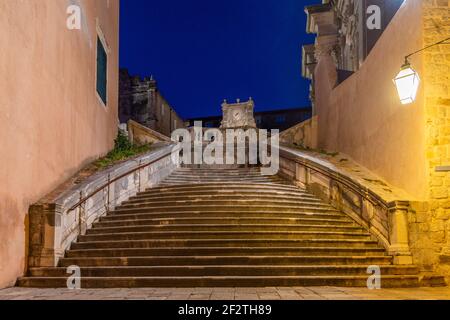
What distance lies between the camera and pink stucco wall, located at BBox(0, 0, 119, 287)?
24.3 feet

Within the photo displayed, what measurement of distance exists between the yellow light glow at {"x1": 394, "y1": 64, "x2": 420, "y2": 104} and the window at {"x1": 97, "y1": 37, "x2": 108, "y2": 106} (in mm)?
8937

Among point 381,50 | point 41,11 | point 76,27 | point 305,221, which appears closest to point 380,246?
point 305,221

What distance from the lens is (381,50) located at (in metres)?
11.1

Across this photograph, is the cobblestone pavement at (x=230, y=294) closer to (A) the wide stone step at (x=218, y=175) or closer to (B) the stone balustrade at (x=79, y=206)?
(B) the stone balustrade at (x=79, y=206)

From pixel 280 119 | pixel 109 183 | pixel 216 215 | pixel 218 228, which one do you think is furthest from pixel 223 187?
pixel 280 119

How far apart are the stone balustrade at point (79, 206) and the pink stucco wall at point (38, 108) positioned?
0.82ft

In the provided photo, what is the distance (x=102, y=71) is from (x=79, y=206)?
6.64 m

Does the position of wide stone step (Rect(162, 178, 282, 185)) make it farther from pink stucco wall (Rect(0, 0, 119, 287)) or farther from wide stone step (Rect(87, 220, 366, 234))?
wide stone step (Rect(87, 220, 366, 234))

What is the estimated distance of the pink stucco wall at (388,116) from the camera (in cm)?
885

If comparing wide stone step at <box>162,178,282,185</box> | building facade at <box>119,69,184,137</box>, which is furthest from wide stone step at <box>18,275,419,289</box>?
building facade at <box>119,69,184,137</box>

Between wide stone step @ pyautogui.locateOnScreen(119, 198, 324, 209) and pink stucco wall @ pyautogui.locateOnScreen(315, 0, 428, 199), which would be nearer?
pink stucco wall @ pyautogui.locateOnScreen(315, 0, 428, 199)

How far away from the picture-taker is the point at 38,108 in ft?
29.0
